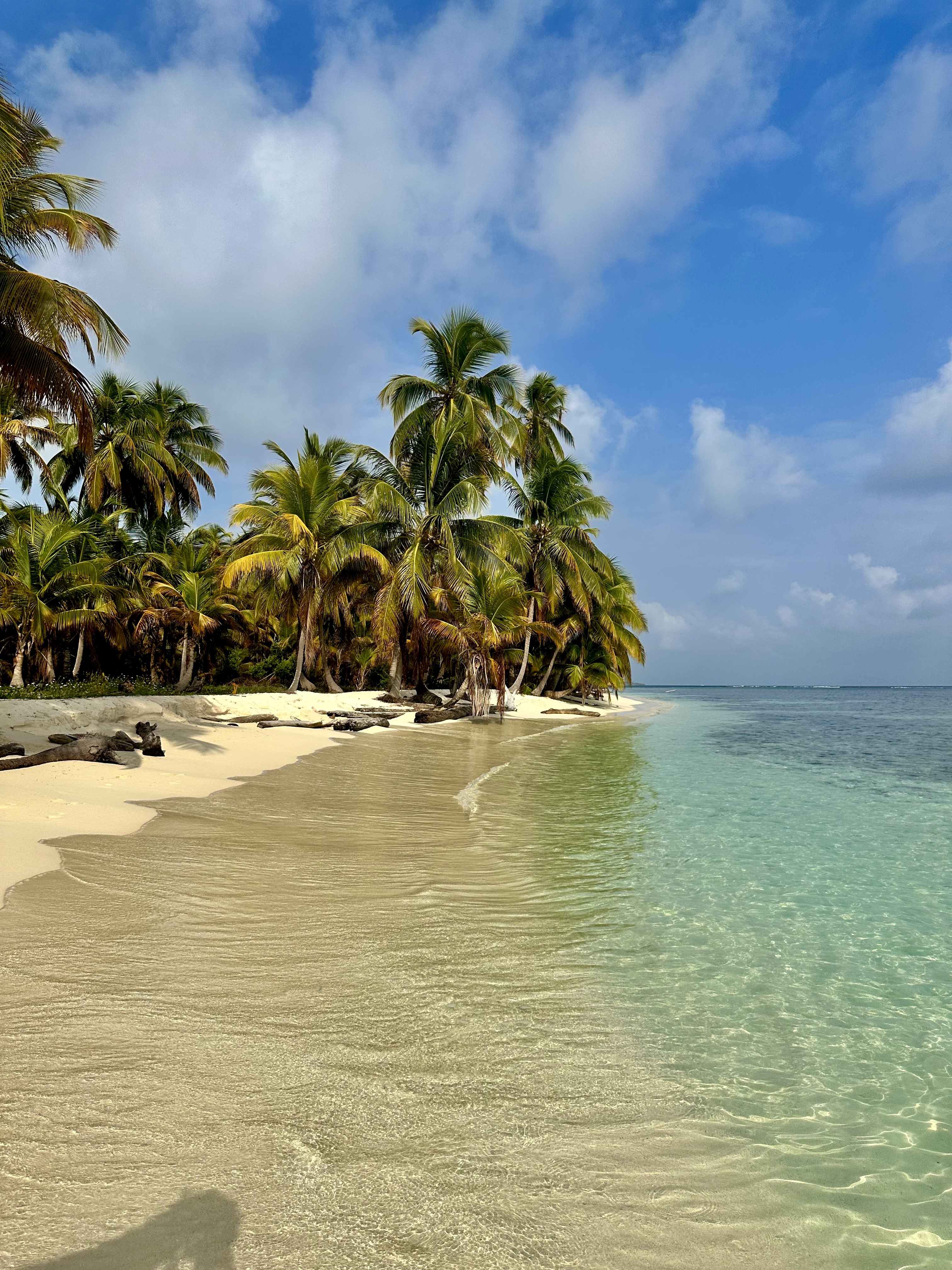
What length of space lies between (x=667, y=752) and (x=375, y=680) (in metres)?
20.1

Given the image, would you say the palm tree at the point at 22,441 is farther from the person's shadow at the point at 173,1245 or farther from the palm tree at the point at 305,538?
the person's shadow at the point at 173,1245

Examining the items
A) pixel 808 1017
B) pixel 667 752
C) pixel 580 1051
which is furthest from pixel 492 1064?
pixel 667 752

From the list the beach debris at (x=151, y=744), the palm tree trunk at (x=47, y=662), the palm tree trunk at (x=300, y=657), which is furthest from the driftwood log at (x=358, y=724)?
the palm tree trunk at (x=47, y=662)

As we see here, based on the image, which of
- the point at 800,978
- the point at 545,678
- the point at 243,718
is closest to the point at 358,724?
the point at 243,718

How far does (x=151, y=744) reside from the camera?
10.1m

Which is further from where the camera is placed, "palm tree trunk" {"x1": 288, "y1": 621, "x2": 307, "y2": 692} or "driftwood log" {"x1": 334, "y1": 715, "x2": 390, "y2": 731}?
"palm tree trunk" {"x1": 288, "y1": 621, "x2": 307, "y2": 692}

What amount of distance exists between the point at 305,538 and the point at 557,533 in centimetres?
1302

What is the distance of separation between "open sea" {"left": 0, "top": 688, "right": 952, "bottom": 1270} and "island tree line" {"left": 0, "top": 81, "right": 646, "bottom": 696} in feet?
43.2

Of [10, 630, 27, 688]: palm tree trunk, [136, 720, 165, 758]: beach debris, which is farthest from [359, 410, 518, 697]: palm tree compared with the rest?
[10, 630, 27, 688]: palm tree trunk

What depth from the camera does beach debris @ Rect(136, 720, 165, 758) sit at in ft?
33.0

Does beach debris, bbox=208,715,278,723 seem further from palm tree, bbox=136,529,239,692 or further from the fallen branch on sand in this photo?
the fallen branch on sand

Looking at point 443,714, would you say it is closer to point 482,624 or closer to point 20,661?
point 482,624

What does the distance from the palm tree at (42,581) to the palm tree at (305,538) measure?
5275mm

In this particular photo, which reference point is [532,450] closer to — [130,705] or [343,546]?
[343,546]
